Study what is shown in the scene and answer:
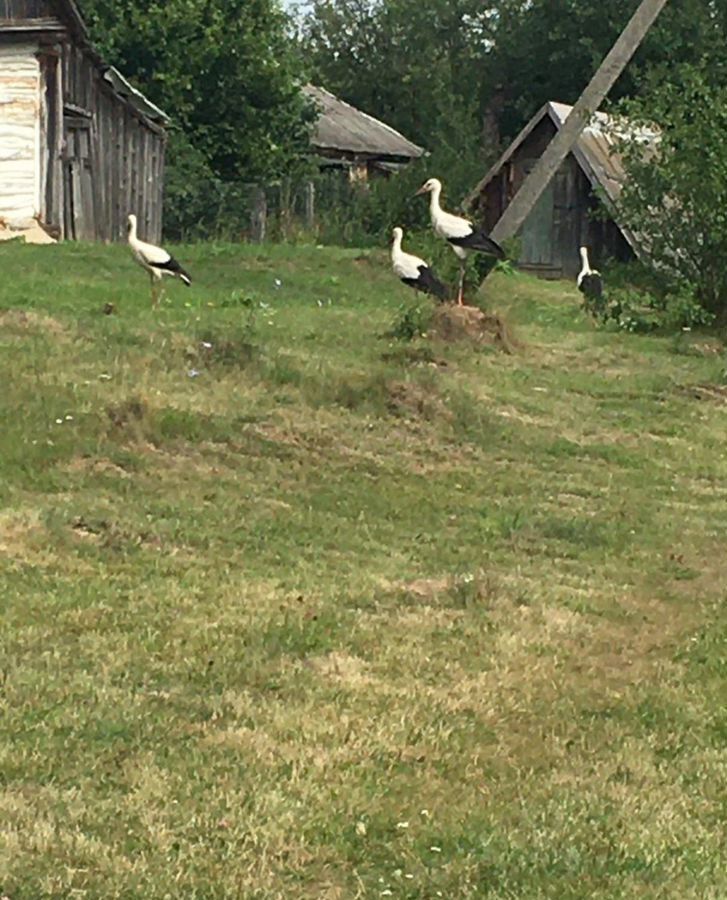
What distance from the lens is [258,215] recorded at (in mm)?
29906

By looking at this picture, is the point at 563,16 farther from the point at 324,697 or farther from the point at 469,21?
the point at 324,697

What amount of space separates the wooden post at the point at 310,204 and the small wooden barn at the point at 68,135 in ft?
14.2

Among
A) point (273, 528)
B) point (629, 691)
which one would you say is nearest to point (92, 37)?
point (273, 528)

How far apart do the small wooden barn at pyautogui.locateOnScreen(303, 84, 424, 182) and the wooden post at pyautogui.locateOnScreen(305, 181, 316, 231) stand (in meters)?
7.76

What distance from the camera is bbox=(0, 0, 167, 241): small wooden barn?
21.5 meters

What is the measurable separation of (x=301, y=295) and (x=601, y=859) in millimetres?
13385

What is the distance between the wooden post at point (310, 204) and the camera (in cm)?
3081

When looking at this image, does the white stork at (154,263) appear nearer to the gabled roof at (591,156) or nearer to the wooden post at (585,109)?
the wooden post at (585,109)

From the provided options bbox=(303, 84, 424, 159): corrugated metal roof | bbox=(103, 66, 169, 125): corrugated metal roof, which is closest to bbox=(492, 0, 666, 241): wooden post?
bbox=(103, 66, 169, 125): corrugated metal roof

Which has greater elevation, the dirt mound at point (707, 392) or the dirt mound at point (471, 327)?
the dirt mound at point (471, 327)

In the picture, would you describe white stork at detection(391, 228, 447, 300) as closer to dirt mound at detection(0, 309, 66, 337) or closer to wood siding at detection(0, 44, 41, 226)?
dirt mound at detection(0, 309, 66, 337)

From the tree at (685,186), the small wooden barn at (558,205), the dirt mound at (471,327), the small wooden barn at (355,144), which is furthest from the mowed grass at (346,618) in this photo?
the small wooden barn at (355,144)

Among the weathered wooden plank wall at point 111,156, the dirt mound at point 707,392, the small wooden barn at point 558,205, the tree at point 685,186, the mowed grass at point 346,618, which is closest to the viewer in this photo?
the mowed grass at point 346,618

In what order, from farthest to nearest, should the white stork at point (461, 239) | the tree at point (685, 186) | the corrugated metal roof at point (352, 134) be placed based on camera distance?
the corrugated metal roof at point (352, 134) → the tree at point (685, 186) → the white stork at point (461, 239)
